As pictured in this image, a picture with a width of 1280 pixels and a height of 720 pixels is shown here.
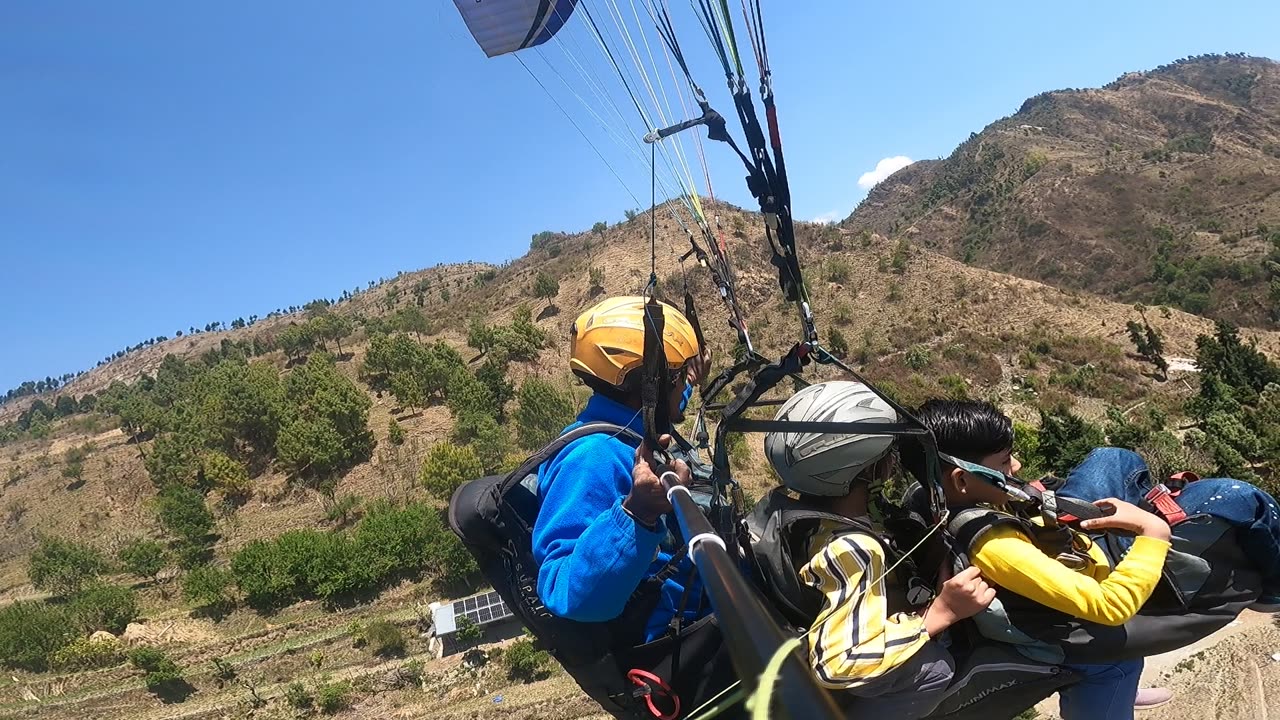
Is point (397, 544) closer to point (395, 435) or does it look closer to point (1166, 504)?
point (395, 435)

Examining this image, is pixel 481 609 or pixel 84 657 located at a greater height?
pixel 84 657

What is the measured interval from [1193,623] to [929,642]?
99cm

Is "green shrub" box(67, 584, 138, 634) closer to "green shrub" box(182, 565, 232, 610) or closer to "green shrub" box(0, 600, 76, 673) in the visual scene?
"green shrub" box(0, 600, 76, 673)

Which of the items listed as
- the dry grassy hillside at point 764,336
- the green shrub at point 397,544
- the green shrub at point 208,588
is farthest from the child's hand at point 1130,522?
the green shrub at point 208,588

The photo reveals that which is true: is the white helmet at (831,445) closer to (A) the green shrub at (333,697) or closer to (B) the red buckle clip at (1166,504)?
(B) the red buckle clip at (1166,504)

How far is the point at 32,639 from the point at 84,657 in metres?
1.60

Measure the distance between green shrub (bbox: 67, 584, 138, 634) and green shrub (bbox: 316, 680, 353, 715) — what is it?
7927 millimetres

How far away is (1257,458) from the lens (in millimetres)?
15234

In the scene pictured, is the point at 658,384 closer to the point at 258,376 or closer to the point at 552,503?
the point at 552,503

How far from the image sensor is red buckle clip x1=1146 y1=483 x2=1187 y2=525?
198 cm

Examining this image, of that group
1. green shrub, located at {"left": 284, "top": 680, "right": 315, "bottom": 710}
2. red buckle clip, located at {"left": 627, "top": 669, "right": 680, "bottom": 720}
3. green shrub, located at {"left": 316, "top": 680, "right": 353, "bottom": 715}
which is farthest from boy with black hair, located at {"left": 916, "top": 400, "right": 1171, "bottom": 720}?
green shrub, located at {"left": 284, "top": 680, "right": 315, "bottom": 710}

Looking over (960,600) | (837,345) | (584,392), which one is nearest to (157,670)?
(584,392)

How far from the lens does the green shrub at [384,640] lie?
17.4 metres

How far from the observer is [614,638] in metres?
1.92
